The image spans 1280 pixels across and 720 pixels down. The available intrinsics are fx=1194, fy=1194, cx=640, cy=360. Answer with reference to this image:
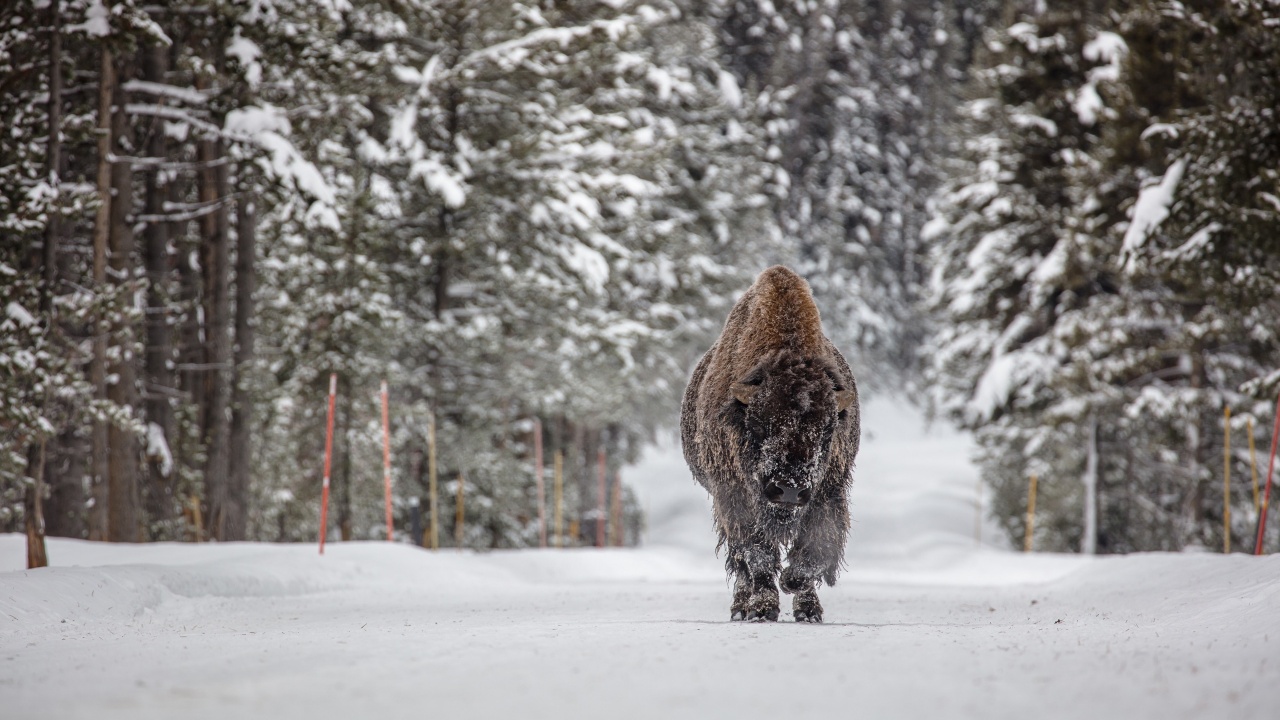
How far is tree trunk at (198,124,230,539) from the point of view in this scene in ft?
49.6

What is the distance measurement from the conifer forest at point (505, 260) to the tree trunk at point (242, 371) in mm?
49

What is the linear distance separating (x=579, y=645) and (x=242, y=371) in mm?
12062

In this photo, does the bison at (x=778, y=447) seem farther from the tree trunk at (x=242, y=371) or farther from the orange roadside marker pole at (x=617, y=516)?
the orange roadside marker pole at (x=617, y=516)

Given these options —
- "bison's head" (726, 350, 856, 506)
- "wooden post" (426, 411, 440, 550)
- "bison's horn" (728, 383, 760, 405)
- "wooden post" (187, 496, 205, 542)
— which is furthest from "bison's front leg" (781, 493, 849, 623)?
"wooden post" (187, 496, 205, 542)

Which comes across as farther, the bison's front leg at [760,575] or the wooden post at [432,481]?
the wooden post at [432,481]

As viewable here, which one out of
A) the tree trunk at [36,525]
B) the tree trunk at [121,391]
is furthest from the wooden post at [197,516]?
the tree trunk at [36,525]

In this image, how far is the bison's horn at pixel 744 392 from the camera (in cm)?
674

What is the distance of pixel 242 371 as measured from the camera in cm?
1612

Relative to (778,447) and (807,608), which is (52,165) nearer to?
(778,447)

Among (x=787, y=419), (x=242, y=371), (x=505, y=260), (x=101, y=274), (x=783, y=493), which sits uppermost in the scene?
(x=505, y=260)

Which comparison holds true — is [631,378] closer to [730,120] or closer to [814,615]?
[730,120]

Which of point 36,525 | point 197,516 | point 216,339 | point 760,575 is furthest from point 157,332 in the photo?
point 760,575

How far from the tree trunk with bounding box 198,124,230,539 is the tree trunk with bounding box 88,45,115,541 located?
6.98ft

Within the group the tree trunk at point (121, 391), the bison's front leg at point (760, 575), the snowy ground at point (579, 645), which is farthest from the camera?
the tree trunk at point (121, 391)
